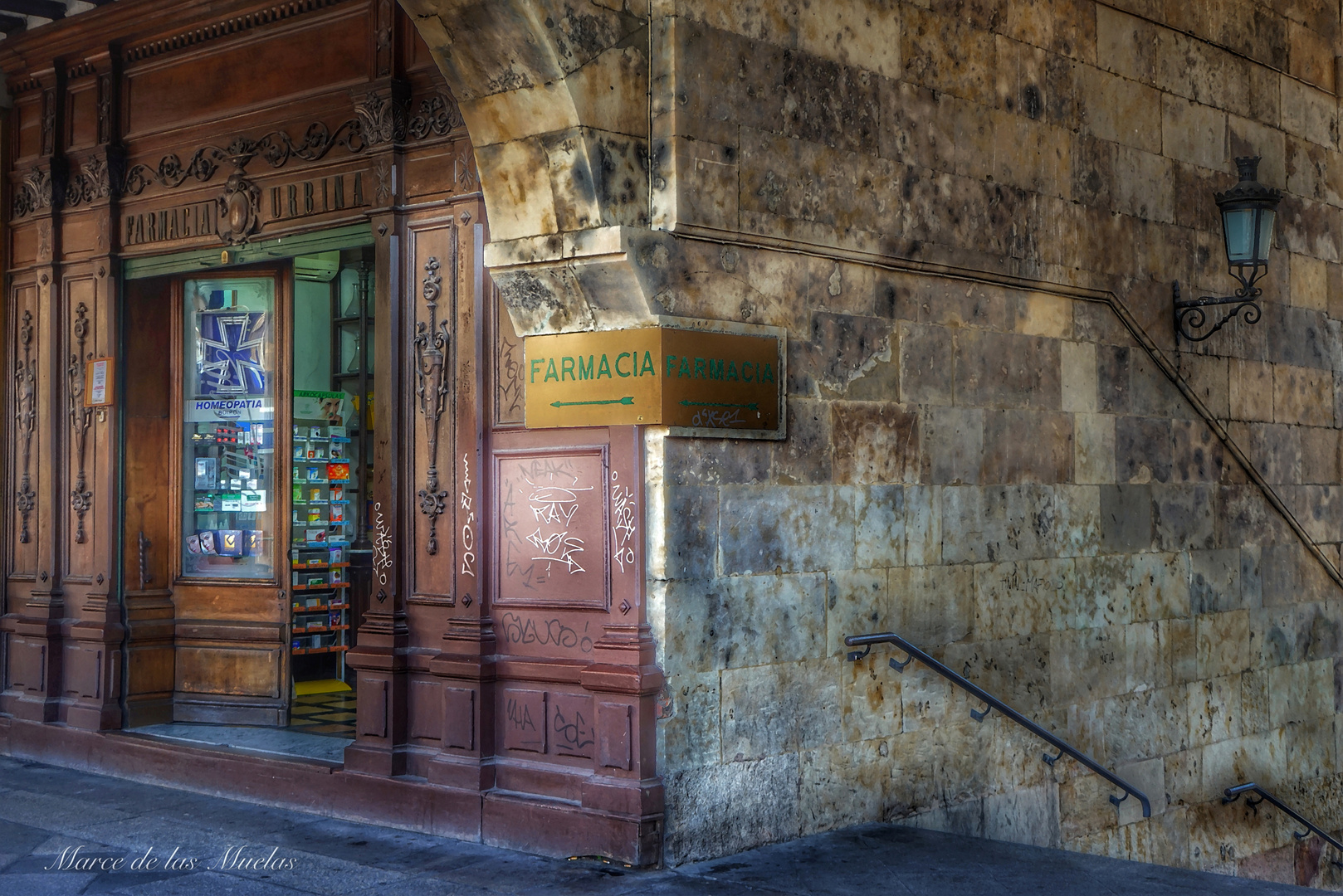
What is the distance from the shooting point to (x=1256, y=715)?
30.3 ft

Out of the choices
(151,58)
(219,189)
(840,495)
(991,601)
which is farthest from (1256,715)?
(151,58)

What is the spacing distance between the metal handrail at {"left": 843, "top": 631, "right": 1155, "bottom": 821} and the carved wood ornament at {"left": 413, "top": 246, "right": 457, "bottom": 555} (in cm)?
213

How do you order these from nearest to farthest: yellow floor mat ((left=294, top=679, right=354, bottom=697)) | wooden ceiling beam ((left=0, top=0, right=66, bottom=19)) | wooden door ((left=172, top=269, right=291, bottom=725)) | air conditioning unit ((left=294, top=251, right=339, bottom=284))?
wooden ceiling beam ((left=0, top=0, right=66, bottom=19)) → wooden door ((left=172, top=269, right=291, bottom=725)) → air conditioning unit ((left=294, top=251, right=339, bottom=284)) → yellow floor mat ((left=294, top=679, right=354, bottom=697))

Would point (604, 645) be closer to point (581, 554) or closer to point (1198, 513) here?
point (581, 554)

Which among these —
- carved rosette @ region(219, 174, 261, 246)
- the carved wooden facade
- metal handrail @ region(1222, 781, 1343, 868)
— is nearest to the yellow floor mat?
the carved wooden facade

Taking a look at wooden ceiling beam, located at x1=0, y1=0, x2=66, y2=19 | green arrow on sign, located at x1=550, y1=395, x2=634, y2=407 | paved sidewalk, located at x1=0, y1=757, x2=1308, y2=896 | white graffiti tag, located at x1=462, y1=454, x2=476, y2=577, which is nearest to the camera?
paved sidewalk, located at x1=0, y1=757, x2=1308, y2=896

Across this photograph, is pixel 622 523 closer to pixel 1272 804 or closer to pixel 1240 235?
pixel 1240 235

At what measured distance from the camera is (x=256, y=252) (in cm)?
815

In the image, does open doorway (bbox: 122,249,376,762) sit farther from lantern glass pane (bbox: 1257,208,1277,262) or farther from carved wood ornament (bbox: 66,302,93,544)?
lantern glass pane (bbox: 1257,208,1277,262)

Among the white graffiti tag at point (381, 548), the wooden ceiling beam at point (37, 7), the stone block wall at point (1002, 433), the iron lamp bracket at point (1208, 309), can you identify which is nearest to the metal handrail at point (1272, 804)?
the stone block wall at point (1002, 433)

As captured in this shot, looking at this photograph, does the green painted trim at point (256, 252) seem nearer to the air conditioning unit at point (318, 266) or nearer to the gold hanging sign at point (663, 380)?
the air conditioning unit at point (318, 266)

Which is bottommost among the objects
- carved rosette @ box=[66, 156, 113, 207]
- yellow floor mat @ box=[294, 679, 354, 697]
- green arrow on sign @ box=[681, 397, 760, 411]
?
yellow floor mat @ box=[294, 679, 354, 697]

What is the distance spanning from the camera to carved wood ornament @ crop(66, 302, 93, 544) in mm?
8758

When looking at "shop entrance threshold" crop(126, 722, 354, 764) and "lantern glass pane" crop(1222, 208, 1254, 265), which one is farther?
"lantern glass pane" crop(1222, 208, 1254, 265)
